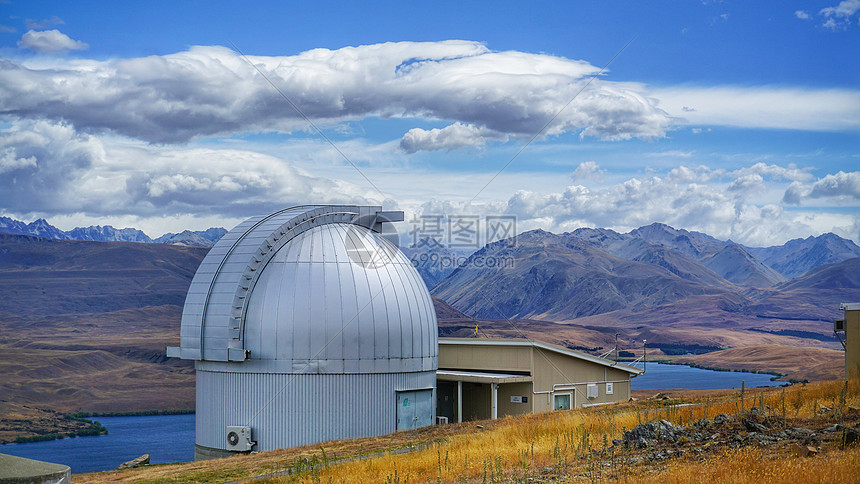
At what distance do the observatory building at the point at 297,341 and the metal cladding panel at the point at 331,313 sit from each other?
0.03m

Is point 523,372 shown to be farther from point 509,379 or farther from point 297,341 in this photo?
point 297,341

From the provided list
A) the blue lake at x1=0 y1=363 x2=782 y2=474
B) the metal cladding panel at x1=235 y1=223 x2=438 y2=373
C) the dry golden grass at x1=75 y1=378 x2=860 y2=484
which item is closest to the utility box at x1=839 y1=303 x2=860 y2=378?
Answer: the dry golden grass at x1=75 y1=378 x2=860 y2=484

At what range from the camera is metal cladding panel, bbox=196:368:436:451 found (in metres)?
24.7

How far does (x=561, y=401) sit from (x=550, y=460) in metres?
19.7

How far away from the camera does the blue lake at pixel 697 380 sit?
451 ft

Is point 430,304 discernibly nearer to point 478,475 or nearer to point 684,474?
point 478,475

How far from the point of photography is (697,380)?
15462 centimetres

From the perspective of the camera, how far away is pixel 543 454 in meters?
15.1

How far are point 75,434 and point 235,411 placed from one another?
10931 centimetres

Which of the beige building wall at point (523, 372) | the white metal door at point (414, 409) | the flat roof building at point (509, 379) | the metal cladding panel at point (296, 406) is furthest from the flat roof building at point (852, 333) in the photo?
the metal cladding panel at point (296, 406)

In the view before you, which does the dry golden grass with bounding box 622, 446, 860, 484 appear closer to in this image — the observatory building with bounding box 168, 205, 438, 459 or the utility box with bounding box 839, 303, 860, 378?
the observatory building with bounding box 168, 205, 438, 459

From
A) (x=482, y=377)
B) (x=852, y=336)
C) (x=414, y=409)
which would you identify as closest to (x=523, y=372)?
(x=482, y=377)

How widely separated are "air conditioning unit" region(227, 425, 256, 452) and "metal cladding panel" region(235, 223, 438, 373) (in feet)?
8.06

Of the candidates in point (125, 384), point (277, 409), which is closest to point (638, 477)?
point (277, 409)
